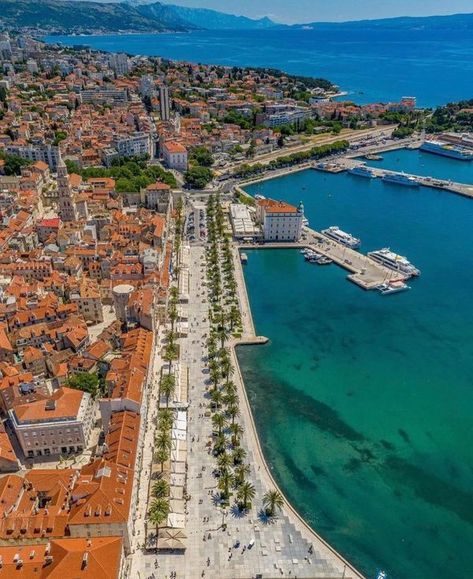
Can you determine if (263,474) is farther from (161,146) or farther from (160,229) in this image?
(161,146)

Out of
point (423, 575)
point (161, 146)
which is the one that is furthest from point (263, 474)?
point (161, 146)

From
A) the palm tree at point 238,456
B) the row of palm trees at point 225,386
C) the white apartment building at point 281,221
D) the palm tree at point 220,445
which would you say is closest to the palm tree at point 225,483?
the row of palm trees at point 225,386

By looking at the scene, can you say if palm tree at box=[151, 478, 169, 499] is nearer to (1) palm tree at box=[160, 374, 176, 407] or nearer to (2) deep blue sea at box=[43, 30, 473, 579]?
(1) palm tree at box=[160, 374, 176, 407]

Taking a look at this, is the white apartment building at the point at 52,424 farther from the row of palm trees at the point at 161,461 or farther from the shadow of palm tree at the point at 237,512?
the shadow of palm tree at the point at 237,512

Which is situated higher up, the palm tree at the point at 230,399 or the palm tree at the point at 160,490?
the palm tree at the point at 230,399

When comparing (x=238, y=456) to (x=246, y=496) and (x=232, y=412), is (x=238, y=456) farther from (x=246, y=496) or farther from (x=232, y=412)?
(x=232, y=412)

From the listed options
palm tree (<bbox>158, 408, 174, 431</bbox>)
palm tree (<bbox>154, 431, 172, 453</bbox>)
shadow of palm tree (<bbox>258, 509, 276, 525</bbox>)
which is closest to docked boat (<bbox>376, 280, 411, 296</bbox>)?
palm tree (<bbox>158, 408, 174, 431</bbox>)
